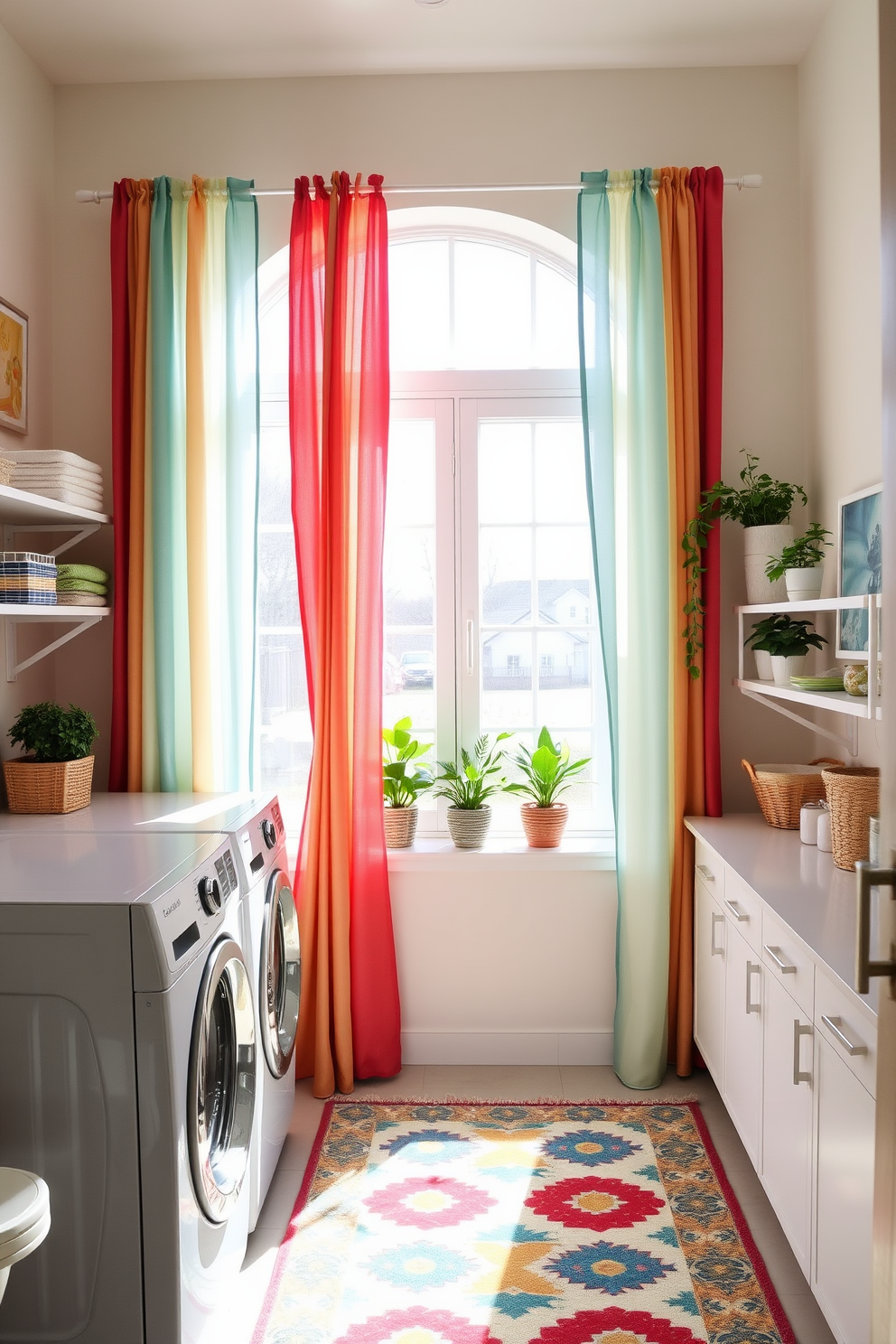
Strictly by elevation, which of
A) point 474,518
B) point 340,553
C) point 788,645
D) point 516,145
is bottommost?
point 788,645

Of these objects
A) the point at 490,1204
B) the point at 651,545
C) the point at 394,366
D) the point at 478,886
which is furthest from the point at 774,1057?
the point at 394,366

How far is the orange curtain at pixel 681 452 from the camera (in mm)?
2848

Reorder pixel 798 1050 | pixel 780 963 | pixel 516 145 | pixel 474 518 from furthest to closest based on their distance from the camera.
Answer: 1. pixel 474 518
2. pixel 516 145
3. pixel 780 963
4. pixel 798 1050

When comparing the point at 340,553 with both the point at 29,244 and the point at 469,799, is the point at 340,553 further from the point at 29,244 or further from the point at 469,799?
the point at 29,244

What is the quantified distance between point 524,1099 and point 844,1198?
130 centimetres

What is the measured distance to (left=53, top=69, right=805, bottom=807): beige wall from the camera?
294 centimetres

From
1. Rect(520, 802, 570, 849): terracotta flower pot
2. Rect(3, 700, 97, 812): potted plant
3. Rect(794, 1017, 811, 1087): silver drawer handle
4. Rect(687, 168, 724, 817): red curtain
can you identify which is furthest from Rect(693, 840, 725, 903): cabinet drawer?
Rect(3, 700, 97, 812): potted plant

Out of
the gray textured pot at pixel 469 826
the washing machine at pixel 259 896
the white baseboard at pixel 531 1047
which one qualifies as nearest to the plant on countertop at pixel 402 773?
the gray textured pot at pixel 469 826

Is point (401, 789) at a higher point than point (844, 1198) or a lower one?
higher

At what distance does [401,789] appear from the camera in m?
3.03

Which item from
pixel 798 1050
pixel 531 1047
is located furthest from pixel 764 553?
pixel 531 1047

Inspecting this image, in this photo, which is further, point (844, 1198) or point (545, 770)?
point (545, 770)

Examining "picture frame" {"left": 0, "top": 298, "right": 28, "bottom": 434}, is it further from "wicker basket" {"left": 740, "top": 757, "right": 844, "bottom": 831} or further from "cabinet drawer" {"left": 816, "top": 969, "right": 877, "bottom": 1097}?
"cabinet drawer" {"left": 816, "top": 969, "right": 877, "bottom": 1097}

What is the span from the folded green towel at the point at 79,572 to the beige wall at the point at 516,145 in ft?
3.01
